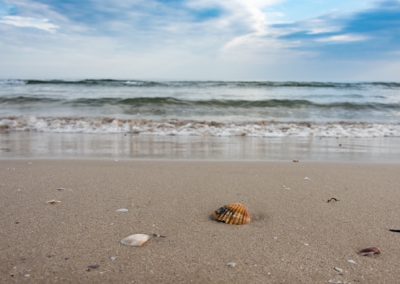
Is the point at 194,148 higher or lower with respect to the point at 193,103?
lower

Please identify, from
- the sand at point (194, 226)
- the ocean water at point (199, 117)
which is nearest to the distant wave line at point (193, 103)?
the ocean water at point (199, 117)

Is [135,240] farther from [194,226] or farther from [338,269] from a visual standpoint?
[338,269]

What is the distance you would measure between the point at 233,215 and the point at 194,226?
0.28 metres

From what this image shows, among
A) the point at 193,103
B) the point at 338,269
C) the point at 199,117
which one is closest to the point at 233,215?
the point at 338,269

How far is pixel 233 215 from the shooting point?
2590 mm

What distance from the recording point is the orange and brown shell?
2564 millimetres

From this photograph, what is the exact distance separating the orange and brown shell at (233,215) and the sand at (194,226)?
50 millimetres

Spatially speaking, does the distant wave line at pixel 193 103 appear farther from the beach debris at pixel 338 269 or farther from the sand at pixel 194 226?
the beach debris at pixel 338 269

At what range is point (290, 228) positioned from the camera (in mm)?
2535

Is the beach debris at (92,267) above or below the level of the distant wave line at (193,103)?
below

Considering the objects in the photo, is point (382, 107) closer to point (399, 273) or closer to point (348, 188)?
point (348, 188)

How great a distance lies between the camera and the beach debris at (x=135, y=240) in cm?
217

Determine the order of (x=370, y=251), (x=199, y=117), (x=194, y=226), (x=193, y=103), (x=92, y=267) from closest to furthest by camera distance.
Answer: (x=92, y=267) < (x=370, y=251) < (x=194, y=226) < (x=199, y=117) < (x=193, y=103)

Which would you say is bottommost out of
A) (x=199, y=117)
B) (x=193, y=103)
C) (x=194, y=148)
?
(x=194, y=148)
